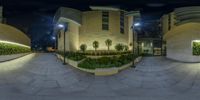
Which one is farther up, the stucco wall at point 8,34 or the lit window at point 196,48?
the stucco wall at point 8,34

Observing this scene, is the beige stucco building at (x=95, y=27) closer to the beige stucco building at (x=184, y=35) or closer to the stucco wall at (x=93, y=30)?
the stucco wall at (x=93, y=30)

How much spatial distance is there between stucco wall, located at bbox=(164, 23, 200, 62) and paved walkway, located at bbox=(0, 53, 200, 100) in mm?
6394

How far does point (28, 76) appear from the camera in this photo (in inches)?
810

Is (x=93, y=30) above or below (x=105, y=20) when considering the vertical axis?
below

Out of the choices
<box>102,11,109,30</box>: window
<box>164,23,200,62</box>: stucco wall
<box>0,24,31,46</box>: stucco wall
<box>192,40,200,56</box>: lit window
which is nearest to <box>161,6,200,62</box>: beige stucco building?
<box>164,23,200,62</box>: stucco wall

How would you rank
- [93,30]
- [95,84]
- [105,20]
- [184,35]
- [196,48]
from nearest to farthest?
[95,84] < [196,48] < [184,35] < [93,30] < [105,20]

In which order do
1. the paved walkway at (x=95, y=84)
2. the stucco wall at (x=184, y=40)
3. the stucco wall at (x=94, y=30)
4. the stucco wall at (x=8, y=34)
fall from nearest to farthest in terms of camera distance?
the paved walkway at (x=95, y=84), the stucco wall at (x=184, y=40), the stucco wall at (x=8, y=34), the stucco wall at (x=94, y=30)

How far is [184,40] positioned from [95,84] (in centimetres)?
1580

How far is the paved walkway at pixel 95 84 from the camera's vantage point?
16266mm

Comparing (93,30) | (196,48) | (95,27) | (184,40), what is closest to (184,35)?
(184,40)

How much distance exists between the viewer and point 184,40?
102 feet

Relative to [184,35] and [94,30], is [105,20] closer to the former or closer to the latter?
[94,30]

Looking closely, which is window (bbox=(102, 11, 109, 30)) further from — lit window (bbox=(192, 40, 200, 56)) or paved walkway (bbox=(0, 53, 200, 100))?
paved walkway (bbox=(0, 53, 200, 100))

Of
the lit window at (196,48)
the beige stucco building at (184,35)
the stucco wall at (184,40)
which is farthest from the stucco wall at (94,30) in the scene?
the lit window at (196,48)
